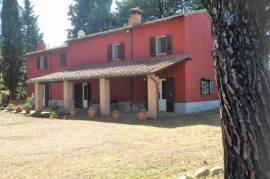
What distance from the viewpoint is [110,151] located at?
10.8 m

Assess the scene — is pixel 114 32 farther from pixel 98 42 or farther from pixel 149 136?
pixel 149 136

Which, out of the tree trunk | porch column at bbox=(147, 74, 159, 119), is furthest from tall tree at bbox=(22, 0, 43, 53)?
the tree trunk

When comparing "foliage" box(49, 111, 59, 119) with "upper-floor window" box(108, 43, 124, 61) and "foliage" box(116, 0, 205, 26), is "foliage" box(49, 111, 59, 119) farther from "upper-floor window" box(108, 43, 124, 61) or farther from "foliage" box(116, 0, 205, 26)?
"foliage" box(116, 0, 205, 26)

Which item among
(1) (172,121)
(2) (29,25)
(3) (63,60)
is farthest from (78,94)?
(2) (29,25)

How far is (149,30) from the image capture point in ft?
82.6

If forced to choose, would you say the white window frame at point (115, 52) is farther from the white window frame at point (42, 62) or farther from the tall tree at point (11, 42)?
the tall tree at point (11, 42)

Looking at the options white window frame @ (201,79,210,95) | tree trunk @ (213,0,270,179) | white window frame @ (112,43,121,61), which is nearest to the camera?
tree trunk @ (213,0,270,179)

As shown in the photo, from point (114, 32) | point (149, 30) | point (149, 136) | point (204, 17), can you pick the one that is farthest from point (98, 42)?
point (149, 136)

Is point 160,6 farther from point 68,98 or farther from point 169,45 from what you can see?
point 68,98

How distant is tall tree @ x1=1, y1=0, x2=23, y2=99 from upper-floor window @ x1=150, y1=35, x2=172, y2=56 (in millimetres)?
19833

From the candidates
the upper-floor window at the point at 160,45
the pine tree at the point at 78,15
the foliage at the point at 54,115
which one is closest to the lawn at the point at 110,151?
the foliage at the point at 54,115

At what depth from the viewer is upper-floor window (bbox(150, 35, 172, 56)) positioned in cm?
2403

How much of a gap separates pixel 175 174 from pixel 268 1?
204 inches

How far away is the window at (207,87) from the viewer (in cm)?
2475
